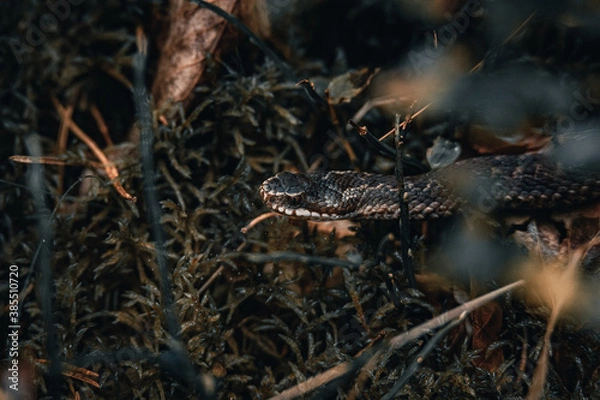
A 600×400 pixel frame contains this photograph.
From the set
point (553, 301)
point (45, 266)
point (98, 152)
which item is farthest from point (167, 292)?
point (98, 152)

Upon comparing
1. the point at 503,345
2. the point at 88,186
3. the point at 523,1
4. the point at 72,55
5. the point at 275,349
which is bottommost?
the point at 275,349

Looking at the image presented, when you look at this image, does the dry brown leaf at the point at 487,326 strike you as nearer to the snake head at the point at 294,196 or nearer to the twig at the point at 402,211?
the twig at the point at 402,211

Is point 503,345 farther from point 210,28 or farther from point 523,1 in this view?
point 210,28

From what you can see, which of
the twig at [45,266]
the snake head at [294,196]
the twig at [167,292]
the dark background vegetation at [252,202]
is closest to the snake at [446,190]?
the snake head at [294,196]

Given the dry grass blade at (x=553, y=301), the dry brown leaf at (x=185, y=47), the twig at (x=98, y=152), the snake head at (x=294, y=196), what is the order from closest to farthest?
the dry grass blade at (x=553, y=301) < the snake head at (x=294, y=196) < the twig at (x=98, y=152) < the dry brown leaf at (x=185, y=47)

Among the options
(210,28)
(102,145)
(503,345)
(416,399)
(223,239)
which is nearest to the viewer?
(416,399)

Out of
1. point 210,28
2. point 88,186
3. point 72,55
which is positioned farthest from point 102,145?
point 210,28
